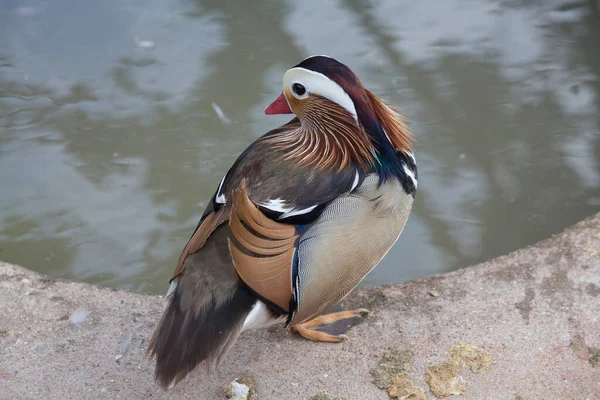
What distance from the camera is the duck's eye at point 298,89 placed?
9.05ft

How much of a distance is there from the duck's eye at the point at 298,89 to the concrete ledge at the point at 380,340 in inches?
39.6

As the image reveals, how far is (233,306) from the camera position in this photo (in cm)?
242

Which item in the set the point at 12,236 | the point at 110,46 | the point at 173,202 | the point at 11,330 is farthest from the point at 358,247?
the point at 110,46

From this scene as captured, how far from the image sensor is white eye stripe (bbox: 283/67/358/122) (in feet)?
8.71

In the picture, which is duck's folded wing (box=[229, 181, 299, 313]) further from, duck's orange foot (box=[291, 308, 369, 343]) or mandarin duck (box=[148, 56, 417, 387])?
duck's orange foot (box=[291, 308, 369, 343])

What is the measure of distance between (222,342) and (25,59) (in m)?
3.69

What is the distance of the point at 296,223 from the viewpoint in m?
2.48

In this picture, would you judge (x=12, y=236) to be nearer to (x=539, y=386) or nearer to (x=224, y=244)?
(x=224, y=244)

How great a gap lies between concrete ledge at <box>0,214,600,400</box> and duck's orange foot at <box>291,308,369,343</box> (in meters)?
0.04

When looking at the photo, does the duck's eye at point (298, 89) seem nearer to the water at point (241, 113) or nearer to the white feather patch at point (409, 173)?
the white feather patch at point (409, 173)

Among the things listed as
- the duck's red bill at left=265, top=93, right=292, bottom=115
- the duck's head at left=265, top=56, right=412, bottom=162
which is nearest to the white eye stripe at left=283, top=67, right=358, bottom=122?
the duck's head at left=265, top=56, right=412, bottom=162

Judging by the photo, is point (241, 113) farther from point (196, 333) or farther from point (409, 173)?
point (196, 333)

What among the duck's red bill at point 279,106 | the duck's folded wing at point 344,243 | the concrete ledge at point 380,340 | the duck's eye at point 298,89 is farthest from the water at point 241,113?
the duck's eye at point 298,89

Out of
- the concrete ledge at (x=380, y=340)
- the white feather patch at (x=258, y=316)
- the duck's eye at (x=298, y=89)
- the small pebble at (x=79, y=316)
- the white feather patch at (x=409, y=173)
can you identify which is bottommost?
the concrete ledge at (x=380, y=340)
